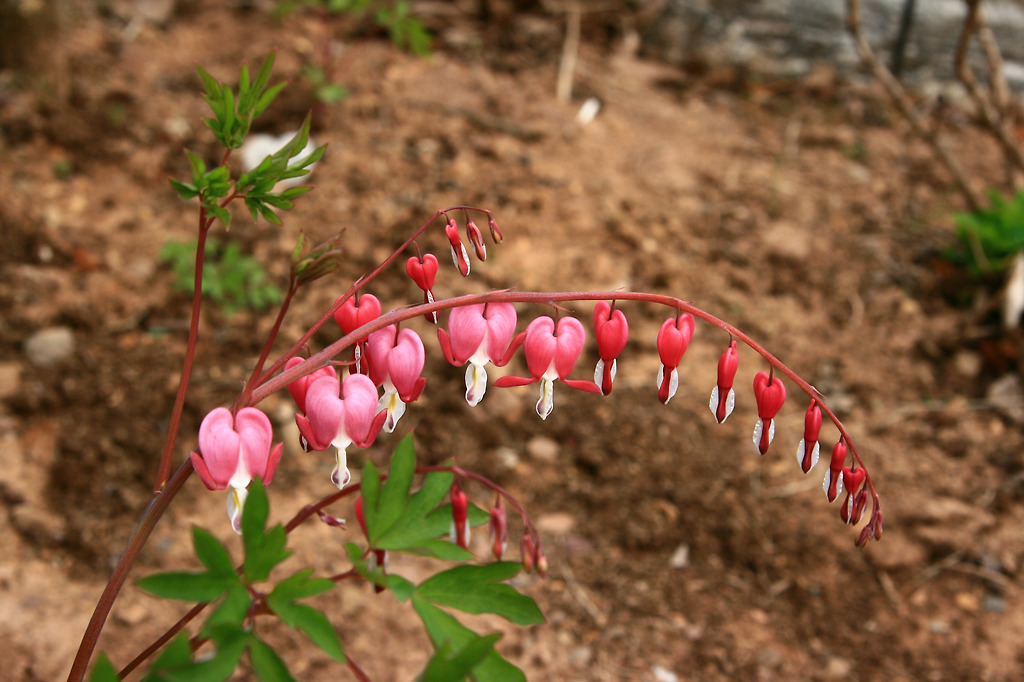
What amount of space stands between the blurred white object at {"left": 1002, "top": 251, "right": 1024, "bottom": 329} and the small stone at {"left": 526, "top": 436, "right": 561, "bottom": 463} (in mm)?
1741

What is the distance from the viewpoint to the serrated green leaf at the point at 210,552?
0.95m

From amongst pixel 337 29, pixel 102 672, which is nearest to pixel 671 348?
pixel 102 672

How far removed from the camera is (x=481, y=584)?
1.08m

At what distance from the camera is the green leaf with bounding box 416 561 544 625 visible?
1.06 m

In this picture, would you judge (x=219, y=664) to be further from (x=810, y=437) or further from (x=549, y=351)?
(x=810, y=437)

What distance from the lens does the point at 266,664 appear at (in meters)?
0.95

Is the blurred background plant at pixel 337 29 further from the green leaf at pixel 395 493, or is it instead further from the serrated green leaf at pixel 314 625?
the serrated green leaf at pixel 314 625

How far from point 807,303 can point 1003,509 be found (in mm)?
1035

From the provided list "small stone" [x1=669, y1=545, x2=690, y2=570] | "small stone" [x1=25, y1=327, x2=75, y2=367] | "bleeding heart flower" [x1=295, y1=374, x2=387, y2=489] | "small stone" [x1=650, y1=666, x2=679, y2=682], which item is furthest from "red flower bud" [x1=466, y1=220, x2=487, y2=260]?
"small stone" [x1=25, y1=327, x2=75, y2=367]

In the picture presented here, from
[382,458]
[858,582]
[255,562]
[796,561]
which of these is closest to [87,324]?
[382,458]

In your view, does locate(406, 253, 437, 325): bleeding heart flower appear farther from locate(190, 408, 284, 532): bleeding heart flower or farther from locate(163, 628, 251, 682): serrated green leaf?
locate(163, 628, 251, 682): serrated green leaf

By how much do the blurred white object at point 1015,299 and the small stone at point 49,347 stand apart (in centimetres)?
320

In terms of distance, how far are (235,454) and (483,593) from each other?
355 millimetres

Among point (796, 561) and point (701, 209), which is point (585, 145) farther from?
point (796, 561)
